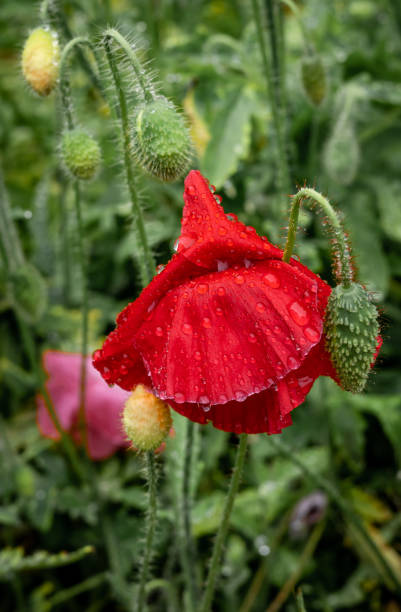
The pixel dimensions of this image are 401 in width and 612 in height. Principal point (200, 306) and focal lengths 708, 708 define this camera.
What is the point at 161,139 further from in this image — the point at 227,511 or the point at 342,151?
the point at 342,151

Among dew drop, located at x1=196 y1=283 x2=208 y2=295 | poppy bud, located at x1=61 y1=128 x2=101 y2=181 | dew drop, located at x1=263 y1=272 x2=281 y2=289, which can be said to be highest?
poppy bud, located at x1=61 y1=128 x2=101 y2=181

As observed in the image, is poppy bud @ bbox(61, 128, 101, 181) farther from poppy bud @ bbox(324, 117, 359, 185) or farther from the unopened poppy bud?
poppy bud @ bbox(324, 117, 359, 185)

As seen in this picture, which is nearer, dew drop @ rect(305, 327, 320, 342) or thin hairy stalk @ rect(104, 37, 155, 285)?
dew drop @ rect(305, 327, 320, 342)

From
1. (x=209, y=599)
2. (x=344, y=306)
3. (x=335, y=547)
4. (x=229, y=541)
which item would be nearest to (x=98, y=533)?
(x=229, y=541)

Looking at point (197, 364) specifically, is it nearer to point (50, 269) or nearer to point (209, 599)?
point (209, 599)

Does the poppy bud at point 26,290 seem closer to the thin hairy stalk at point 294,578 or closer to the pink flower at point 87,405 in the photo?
the pink flower at point 87,405

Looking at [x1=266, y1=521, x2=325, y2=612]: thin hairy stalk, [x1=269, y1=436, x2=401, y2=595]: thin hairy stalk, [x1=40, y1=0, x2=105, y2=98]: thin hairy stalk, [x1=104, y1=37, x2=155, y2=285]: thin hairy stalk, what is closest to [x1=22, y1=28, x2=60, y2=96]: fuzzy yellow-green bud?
[x1=40, y1=0, x2=105, y2=98]: thin hairy stalk
